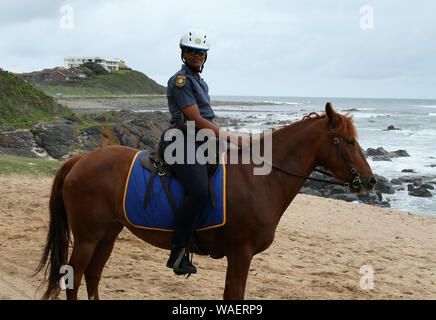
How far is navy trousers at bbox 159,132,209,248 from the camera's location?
3.70m

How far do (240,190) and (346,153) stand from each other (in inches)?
41.9

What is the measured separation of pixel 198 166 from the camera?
12.3 ft

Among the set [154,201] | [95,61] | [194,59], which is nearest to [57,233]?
[154,201]

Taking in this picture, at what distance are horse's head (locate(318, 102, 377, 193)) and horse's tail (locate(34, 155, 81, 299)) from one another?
8.63ft

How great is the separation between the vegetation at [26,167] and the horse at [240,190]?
7.71m

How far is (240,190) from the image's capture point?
3.85 meters

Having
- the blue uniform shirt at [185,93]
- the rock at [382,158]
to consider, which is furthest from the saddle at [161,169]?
the rock at [382,158]

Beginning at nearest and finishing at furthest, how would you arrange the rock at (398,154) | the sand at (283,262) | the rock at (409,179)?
the sand at (283,262) < the rock at (409,179) < the rock at (398,154)

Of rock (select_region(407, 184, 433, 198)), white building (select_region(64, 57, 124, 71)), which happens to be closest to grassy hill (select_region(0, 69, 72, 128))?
rock (select_region(407, 184, 433, 198))

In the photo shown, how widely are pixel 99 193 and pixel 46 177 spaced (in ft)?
26.2

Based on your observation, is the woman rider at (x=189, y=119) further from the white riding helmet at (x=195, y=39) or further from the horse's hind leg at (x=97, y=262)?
the horse's hind leg at (x=97, y=262)

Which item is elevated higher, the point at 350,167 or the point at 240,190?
the point at 350,167

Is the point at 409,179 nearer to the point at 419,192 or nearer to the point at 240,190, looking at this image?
the point at 419,192

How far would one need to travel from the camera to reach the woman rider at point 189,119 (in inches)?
146
